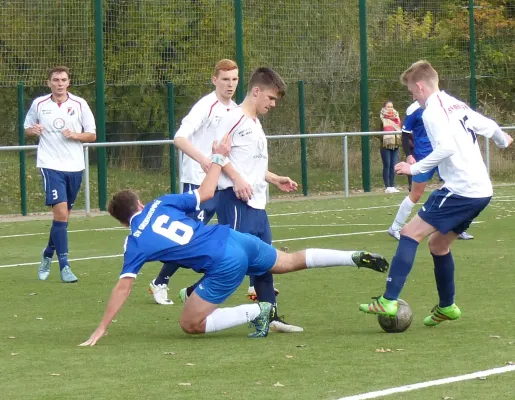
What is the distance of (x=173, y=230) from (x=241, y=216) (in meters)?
1.14

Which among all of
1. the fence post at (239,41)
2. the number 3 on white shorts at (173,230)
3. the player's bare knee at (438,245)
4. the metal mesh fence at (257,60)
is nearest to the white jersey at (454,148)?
the player's bare knee at (438,245)

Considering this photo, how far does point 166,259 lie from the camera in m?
7.93

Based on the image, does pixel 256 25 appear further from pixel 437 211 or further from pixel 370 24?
pixel 437 211

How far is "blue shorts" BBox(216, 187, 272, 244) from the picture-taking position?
888 centimetres

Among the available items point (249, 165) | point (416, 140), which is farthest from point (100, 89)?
point (249, 165)

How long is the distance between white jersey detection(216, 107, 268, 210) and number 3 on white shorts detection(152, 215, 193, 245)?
98 centimetres

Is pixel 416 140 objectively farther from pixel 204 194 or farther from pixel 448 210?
pixel 204 194

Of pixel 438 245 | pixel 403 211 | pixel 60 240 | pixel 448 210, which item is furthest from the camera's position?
pixel 403 211

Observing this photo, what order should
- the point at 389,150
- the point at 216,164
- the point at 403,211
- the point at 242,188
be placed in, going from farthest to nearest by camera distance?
the point at 389,150 < the point at 403,211 < the point at 242,188 < the point at 216,164

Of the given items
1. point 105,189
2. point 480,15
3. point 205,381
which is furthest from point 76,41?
point 205,381

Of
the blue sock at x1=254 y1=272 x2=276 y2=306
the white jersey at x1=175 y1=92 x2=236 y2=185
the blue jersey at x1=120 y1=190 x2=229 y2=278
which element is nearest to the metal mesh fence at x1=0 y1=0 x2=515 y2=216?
the white jersey at x1=175 y1=92 x2=236 y2=185

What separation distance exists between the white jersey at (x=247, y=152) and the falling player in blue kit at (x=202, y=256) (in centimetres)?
55

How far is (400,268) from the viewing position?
8211 millimetres

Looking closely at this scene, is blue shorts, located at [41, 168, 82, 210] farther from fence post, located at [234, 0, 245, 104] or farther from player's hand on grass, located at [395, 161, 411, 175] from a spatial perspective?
fence post, located at [234, 0, 245, 104]
